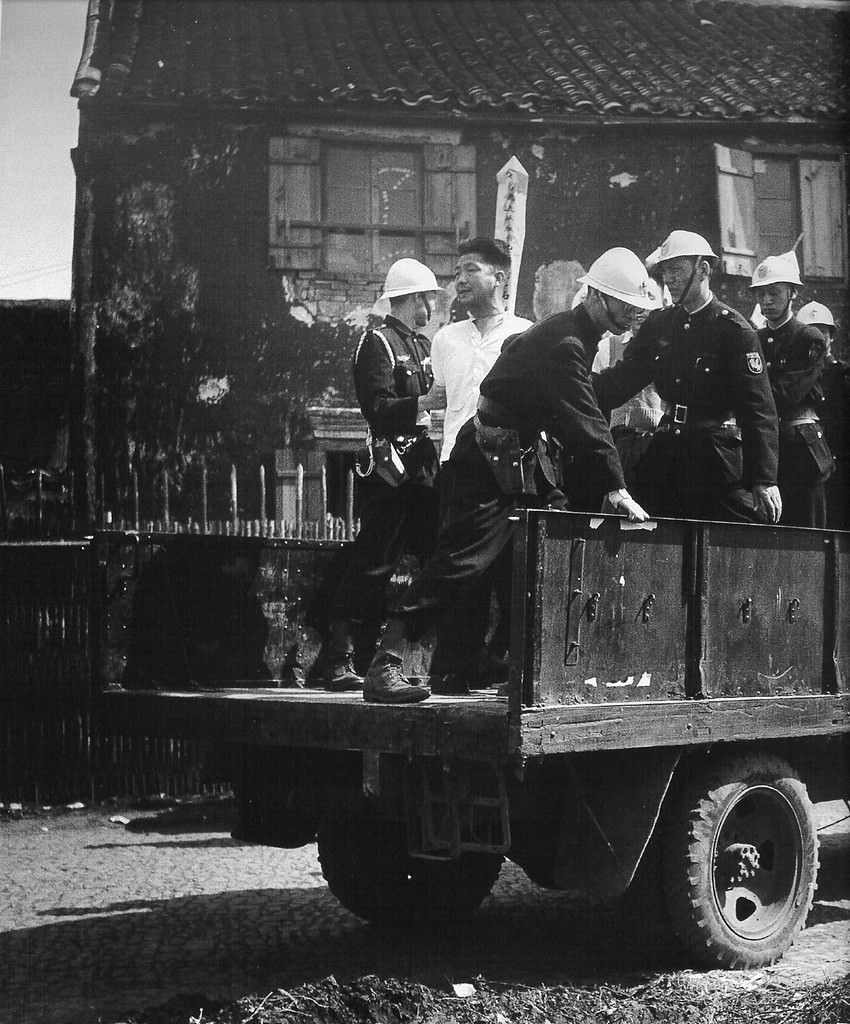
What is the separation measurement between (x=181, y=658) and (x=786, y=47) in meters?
10.6

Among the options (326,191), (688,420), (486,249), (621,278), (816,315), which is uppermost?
(326,191)

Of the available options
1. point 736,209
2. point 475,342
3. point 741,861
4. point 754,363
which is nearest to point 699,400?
point 754,363

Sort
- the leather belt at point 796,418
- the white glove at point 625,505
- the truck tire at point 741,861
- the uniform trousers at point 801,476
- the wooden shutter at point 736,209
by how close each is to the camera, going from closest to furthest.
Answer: the white glove at point 625,505
the truck tire at point 741,861
the uniform trousers at point 801,476
the leather belt at point 796,418
the wooden shutter at point 736,209

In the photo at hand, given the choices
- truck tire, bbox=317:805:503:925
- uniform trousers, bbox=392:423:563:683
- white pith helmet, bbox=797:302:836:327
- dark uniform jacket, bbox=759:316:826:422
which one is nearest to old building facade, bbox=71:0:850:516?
white pith helmet, bbox=797:302:836:327

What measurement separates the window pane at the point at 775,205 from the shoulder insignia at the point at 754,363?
7.46 metres

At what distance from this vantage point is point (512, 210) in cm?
1266

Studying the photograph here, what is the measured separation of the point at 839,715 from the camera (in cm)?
520

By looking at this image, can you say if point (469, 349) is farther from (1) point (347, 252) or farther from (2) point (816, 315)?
(1) point (347, 252)

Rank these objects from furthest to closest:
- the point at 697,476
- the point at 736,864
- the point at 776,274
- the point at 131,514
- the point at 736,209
→ the point at 736,209, the point at 131,514, the point at 776,274, the point at 697,476, the point at 736,864

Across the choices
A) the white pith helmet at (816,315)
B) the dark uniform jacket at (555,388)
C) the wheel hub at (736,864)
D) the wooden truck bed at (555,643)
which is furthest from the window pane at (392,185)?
the wheel hub at (736,864)

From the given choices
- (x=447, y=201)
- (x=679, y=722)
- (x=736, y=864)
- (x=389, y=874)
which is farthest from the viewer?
(x=447, y=201)

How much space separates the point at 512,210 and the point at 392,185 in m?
1.08

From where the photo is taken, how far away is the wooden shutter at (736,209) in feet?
41.8

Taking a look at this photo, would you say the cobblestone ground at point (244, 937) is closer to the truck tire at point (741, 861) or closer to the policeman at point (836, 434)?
the truck tire at point (741, 861)
